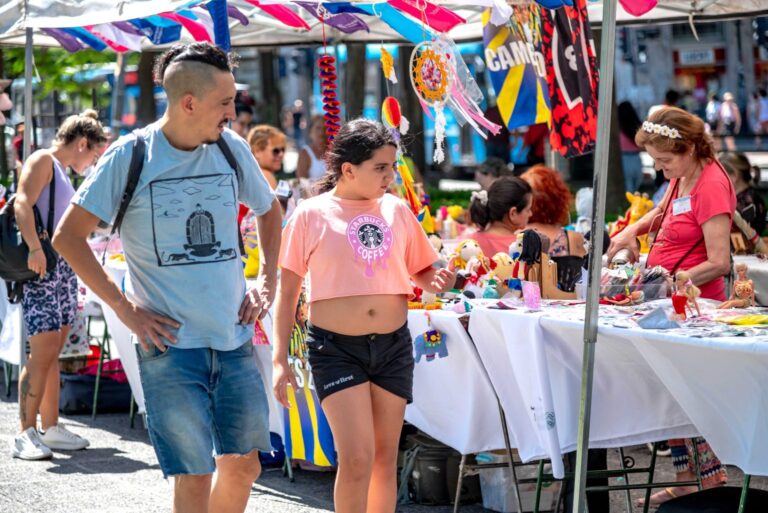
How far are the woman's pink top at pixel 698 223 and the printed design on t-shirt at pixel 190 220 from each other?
2.25m

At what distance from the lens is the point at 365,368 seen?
4.16 m

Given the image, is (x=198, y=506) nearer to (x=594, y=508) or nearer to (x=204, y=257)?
(x=204, y=257)

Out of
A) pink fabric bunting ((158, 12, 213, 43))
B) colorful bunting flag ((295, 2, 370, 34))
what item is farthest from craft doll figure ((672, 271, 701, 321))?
pink fabric bunting ((158, 12, 213, 43))

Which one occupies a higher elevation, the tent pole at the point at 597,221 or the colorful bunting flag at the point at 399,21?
the colorful bunting flag at the point at 399,21

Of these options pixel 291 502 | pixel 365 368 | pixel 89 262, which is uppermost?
pixel 89 262

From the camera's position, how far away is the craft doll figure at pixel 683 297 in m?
4.29

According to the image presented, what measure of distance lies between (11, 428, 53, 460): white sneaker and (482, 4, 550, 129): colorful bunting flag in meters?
3.26

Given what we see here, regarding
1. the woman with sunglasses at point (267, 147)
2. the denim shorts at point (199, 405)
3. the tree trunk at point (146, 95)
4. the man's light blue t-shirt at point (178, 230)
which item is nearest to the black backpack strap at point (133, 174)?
the man's light blue t-shirt at point (178, 230)

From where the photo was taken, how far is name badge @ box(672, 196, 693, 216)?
16.9 ft

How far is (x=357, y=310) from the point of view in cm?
418

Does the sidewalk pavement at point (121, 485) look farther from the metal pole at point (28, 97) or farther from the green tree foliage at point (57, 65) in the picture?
the green tree foliage at point (57, 65)

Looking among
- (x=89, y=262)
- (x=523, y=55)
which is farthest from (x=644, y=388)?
(x=523, y=55)

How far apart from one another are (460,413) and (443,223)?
378 centimetres

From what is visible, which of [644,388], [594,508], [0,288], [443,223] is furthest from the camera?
[443,223]
